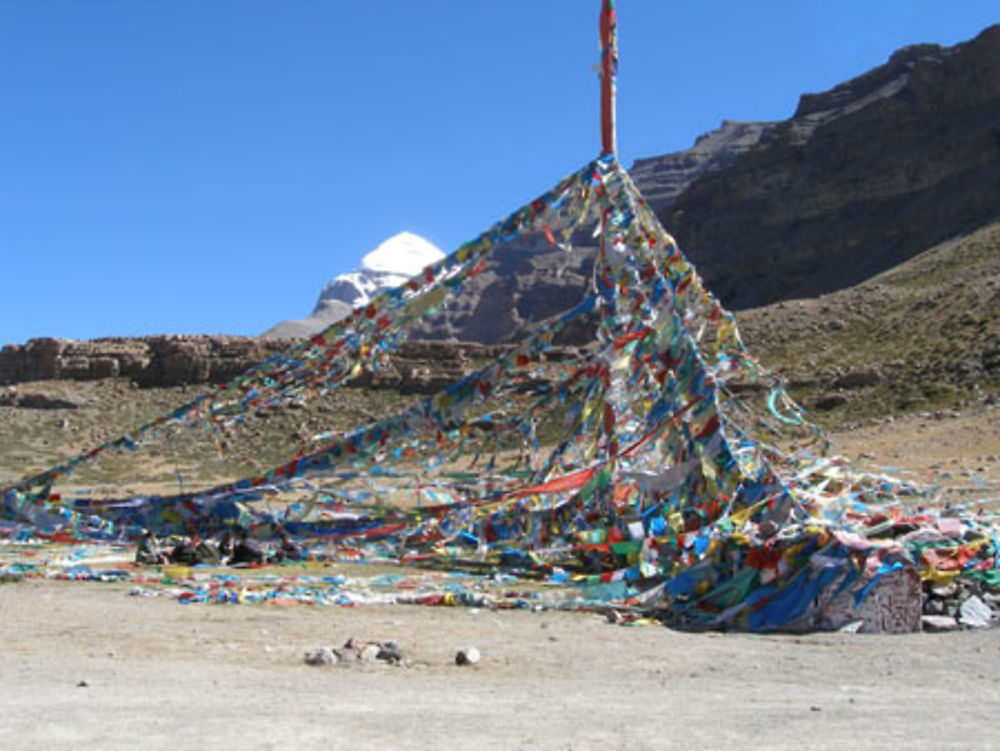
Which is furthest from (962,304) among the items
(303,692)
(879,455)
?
(303,692)

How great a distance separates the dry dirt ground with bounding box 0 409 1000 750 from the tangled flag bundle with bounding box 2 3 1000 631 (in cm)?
86

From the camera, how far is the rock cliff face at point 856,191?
81.4 meters

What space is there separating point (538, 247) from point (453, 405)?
158649 millimetres

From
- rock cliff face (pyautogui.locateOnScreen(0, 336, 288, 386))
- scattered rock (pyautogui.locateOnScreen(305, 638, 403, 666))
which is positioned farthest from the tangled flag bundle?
rock cliff face (pyautogui.locateOnScreen(0, 336, 288, 386))

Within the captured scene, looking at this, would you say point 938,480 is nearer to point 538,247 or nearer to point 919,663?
point 919,663

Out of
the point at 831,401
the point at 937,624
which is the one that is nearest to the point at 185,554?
the point at 937,624

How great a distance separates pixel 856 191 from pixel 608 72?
83144 mm

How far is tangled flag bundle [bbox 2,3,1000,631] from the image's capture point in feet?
31.3

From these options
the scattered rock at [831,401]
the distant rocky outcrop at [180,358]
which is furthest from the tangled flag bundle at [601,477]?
the distant rocky outcrop at [180,358]

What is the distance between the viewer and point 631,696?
20.7 ft

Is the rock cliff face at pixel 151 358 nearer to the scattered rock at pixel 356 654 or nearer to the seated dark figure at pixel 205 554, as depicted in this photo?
the seated dark figure at pixel 205 554

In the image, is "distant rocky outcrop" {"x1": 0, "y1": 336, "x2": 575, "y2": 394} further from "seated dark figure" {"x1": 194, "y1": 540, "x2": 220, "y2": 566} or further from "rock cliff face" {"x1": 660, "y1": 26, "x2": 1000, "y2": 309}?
"rock cliff face" {"x1": 660, "y1": 26, "x2": 1000, "y2": 309}

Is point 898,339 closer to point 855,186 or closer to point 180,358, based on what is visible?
point 180,358

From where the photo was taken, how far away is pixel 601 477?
40.1 feet
